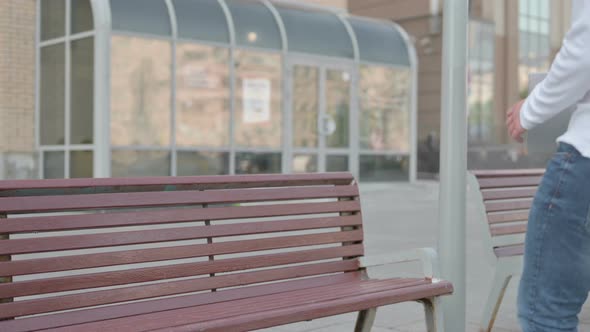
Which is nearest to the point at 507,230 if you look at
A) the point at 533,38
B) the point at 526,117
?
the point at 526,117

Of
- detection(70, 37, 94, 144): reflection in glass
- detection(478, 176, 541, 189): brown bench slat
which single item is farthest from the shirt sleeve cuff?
detection(70, 37, 94, 144): reflection in glass

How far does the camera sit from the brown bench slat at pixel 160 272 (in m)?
2.82

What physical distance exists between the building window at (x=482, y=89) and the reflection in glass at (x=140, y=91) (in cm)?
2057

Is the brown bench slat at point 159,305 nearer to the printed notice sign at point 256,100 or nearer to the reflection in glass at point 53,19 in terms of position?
the reflection in glass at point 53,19

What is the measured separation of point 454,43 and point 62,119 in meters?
11.2

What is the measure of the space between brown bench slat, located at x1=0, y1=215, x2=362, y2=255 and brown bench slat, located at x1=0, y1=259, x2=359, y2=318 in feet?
0.57

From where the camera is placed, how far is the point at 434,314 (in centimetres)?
346

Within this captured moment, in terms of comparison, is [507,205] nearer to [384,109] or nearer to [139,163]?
[139,163]

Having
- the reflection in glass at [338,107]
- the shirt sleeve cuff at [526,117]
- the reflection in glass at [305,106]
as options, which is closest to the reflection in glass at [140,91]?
the reflection in glass at [305,106]

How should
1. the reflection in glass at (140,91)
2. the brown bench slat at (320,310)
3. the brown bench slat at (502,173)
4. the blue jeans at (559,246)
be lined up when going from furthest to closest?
the reflection in glass at (140,91), the brown bench slat at (502,173), the brown bench slat at (320,310), the blue jeans at (559,246)

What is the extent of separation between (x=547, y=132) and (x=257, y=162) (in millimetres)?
12738

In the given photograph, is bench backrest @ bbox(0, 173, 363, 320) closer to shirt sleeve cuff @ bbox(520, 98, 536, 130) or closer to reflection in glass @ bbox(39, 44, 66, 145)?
shirt sleeve cuff @ bbox(520, 98, 536, 130)

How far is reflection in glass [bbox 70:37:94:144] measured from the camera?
43.5 ft

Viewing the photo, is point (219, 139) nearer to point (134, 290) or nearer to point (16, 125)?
point (16, 125)
